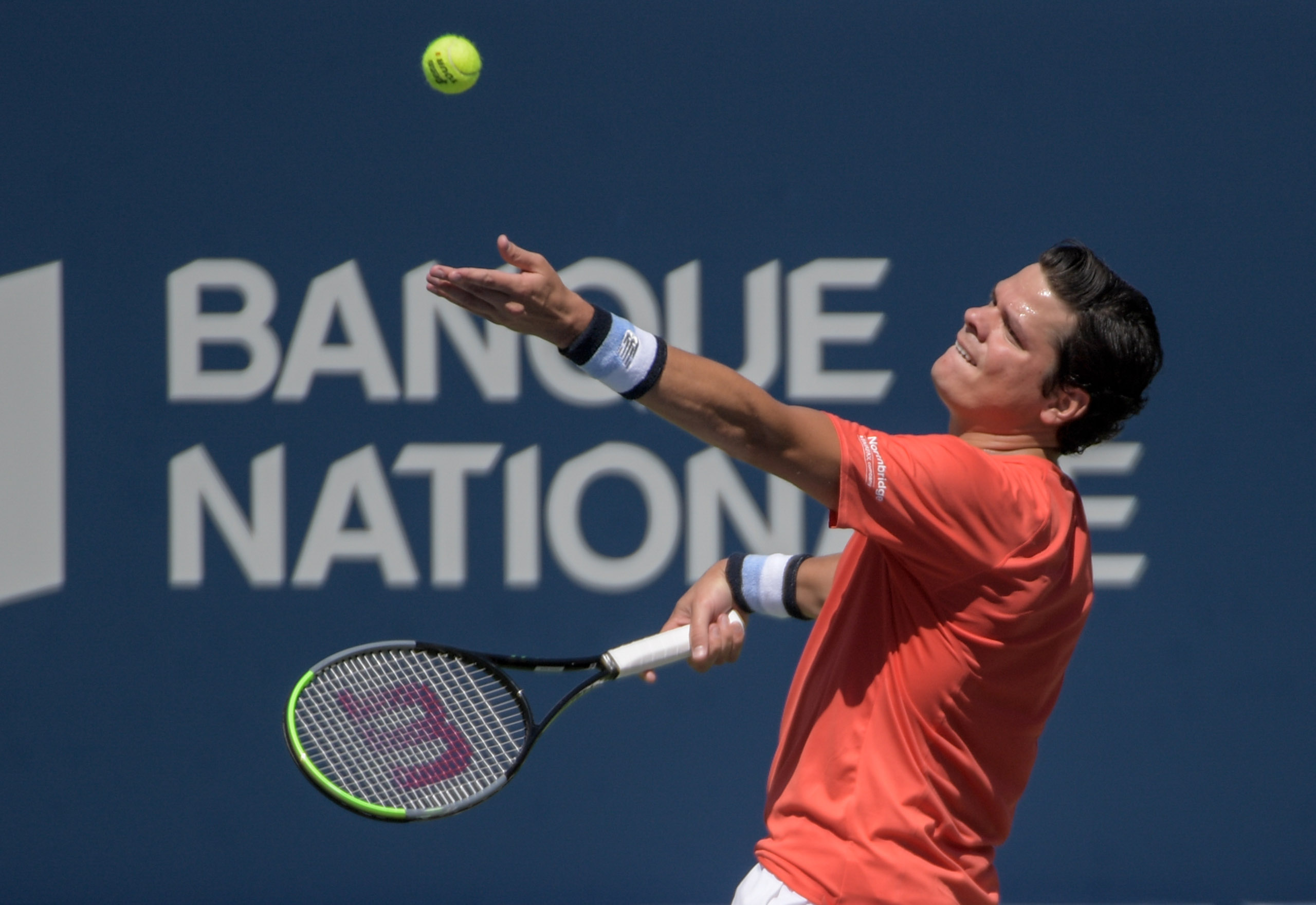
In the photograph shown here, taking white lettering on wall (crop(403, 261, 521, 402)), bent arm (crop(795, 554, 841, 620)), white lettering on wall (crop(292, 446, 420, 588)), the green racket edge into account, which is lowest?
the green racket edge

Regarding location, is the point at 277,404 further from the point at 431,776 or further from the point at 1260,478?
the point at 1260,478

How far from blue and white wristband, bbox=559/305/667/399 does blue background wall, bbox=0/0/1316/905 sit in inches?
83.7

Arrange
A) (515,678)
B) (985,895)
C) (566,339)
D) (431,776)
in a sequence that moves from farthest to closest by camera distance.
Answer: (515,678)
(431,776)
(985,895)
(566,339)

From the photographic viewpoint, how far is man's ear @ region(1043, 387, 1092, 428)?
1.88 metres

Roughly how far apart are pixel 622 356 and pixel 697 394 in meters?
0.10

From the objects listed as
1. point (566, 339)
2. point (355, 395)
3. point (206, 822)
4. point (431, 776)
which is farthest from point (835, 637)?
point (206, 822)

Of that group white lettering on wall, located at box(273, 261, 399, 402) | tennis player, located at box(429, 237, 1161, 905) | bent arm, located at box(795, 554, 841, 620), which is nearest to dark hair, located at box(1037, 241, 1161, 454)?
tennis player, located at box(429, 237, 1161, 905)

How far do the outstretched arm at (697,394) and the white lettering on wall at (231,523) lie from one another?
226 cm

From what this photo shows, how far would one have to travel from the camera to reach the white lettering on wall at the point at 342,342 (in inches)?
147

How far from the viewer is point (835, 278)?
3754mm

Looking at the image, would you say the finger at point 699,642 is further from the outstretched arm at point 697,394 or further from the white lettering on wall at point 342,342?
the white lettering on wall at point 342,342

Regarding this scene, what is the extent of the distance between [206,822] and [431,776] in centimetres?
182

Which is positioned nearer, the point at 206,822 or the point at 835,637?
the point at 835,637

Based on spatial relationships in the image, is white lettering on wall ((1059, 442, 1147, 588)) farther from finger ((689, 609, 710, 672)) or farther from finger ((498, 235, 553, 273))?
finger ((498, 235, 553, 273))
